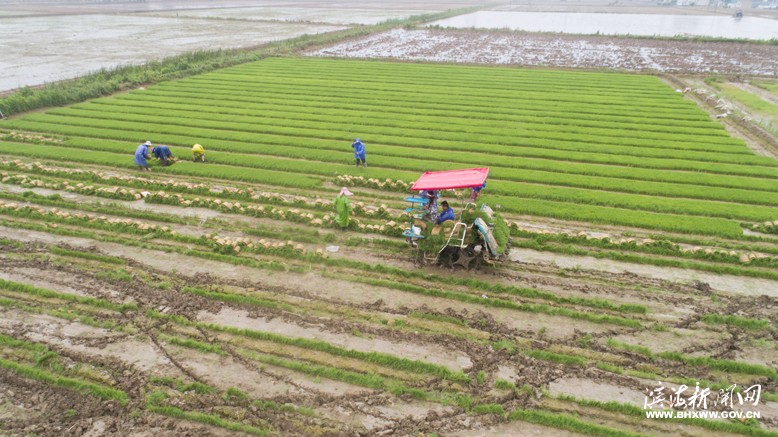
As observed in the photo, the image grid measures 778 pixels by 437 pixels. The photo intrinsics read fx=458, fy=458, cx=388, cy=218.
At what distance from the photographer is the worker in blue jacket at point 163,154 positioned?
65.3 ft

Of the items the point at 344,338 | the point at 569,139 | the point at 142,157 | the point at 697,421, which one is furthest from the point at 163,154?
the point at 697,421

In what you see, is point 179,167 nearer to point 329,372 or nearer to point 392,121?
point 392,121

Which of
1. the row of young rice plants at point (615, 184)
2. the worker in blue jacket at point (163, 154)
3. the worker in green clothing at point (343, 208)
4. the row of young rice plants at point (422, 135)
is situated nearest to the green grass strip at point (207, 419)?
the worker in green clothing at point (343, 208)

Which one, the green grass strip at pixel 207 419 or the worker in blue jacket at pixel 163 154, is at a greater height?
the worker in blue jacket at pixel 163 154

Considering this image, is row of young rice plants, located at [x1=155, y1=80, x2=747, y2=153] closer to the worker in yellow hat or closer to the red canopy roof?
the worker in yellow hat

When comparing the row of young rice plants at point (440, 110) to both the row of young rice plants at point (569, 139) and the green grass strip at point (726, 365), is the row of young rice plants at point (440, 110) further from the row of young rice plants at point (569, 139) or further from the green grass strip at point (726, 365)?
the green grass strip at point (726, 365)

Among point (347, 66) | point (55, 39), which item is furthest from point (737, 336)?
point (55, 39)

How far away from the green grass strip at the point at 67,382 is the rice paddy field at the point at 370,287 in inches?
A: 1.7

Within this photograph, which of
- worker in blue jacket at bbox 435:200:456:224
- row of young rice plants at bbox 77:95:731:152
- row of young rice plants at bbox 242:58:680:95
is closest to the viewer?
worker in blue jacket at bbox 435:200:456:224

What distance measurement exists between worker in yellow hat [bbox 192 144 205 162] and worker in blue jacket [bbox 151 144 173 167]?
3.19 ft

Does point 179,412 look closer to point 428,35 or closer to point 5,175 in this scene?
point 5,175

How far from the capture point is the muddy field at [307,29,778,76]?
46.3 metres

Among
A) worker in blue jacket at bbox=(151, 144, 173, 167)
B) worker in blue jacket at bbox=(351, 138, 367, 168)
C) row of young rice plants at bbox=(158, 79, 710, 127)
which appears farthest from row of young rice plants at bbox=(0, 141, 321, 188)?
row of young rice plants at bbox=(158, 79, 710, 127)

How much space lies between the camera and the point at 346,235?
49.7ft
